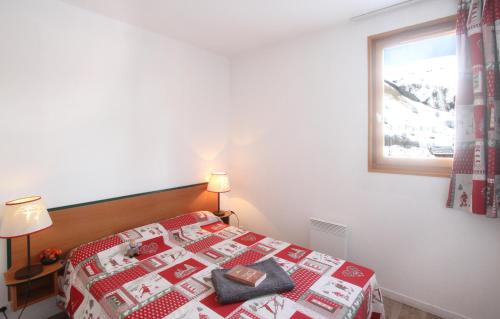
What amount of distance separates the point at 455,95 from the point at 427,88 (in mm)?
241

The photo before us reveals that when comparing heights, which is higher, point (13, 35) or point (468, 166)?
point (13, 35)

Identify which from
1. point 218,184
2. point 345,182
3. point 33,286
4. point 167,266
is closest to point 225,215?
point 218,184

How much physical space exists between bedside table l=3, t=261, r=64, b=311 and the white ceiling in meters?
2.05

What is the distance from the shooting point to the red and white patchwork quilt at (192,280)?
1.35 meters

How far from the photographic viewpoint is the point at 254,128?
314cm

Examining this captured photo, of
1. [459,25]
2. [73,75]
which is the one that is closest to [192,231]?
[73,75]

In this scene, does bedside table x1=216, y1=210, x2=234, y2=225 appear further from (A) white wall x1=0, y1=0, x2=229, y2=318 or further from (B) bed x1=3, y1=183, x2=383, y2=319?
(A) white wall x1=0, y1=0, x2=229, y2=318

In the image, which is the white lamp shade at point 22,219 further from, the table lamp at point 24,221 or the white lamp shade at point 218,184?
the white lamp shade at point 218,184

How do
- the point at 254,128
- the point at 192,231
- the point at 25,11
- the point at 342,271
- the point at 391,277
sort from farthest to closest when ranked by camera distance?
the point at 254,128, the point at 192,231, the point at 391,277, the point at 25,11, the point at 342,271

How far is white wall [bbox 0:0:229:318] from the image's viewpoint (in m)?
1.82

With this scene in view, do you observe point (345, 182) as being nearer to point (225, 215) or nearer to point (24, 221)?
point (225, 215)

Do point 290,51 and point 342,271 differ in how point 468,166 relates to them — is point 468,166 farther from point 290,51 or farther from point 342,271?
point 290,51

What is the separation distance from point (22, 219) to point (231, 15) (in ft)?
7.19

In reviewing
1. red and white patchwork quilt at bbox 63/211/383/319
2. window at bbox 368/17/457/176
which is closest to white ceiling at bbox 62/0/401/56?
window at bbox 368/17/457/176
